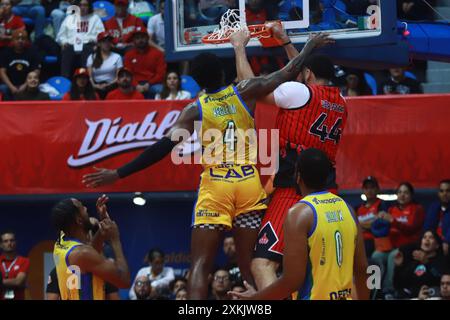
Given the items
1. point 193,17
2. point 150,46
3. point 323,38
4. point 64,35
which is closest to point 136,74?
point 150,46

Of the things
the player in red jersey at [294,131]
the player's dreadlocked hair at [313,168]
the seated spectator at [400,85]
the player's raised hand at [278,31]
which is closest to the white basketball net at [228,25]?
the player's raised hand at [278,31]

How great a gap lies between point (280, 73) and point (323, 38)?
66 cm

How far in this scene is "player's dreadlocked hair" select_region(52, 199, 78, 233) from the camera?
8.85m

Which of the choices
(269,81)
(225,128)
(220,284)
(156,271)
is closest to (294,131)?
(269,81)

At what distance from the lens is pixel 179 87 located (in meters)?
16.3

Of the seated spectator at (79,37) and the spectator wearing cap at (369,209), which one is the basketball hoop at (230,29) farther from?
the seated spectator at (79,37)

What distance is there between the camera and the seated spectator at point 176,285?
14.3m

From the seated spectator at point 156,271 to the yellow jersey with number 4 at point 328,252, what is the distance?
7.01 metres

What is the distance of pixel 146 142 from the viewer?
600 inches

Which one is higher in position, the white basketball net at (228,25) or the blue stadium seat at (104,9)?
the white basketball net at (228,25)

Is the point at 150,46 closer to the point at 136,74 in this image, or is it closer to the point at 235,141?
the point at 136,74

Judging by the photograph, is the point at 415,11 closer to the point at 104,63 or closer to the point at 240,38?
the point at 104,63

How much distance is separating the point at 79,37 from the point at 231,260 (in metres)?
5.00

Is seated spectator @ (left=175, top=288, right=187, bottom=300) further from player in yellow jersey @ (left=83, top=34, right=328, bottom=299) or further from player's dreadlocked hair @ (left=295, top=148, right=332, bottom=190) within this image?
player's dreadlocked hair @ (left=295, top=148, right=332, bottom=190)
